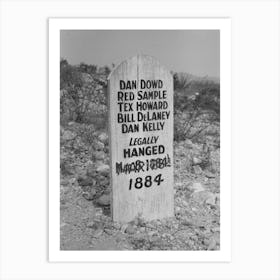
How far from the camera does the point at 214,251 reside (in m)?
3.29

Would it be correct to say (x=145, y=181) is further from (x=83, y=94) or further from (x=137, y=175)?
(x=83, y=94)

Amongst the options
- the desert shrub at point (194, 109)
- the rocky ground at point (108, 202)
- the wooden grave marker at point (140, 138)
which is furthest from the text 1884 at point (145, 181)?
the desert shrub at point (194, 109)

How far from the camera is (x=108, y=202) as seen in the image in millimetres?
3570

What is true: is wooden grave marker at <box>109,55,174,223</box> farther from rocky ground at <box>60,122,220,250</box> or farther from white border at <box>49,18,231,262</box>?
white border at <box>49,18,231,262</box>

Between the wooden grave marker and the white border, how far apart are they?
229 mm

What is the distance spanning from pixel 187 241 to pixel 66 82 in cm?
152
